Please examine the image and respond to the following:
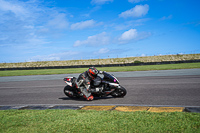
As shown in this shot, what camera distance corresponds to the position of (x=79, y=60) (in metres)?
66.6

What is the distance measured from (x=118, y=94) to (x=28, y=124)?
3.94 m

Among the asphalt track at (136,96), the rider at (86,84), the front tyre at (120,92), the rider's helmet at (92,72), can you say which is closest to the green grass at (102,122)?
the asphalt track at (136,96)

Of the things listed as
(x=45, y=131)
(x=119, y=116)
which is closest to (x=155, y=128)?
(x=119, y=116)

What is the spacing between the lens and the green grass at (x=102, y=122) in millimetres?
3604

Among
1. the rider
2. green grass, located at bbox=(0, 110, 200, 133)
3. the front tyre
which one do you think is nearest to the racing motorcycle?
Result: the front tyre

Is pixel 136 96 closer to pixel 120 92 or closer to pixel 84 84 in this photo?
pixel 120 92

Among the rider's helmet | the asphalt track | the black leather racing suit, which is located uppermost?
the rider's helmet

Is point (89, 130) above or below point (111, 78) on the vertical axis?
below

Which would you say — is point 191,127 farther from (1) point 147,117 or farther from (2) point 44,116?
(2) point 44,116

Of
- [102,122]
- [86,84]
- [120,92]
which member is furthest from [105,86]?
[102,122]

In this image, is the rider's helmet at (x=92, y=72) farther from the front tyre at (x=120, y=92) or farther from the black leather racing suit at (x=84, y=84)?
the front tyre at (x=120, y=92)

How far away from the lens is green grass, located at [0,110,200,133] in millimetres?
3604

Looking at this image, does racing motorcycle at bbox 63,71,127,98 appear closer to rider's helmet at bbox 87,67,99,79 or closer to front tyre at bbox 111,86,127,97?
front tyre at bbox 111,86,127,97

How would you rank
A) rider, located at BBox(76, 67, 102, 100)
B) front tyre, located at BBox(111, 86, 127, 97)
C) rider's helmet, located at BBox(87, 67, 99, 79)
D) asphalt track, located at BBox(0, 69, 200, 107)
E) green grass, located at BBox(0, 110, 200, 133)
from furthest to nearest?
front tyre, located at BBox(111, 86, 127, 97), rider, located at BBox(76, 67, 102, 100), rider's helmet, located at BBox(87, 67, 99, 79), asphalt track, located at BBox(0, 69, 200, 107), green grass, located at BBox(0, 110, 200, 133)
